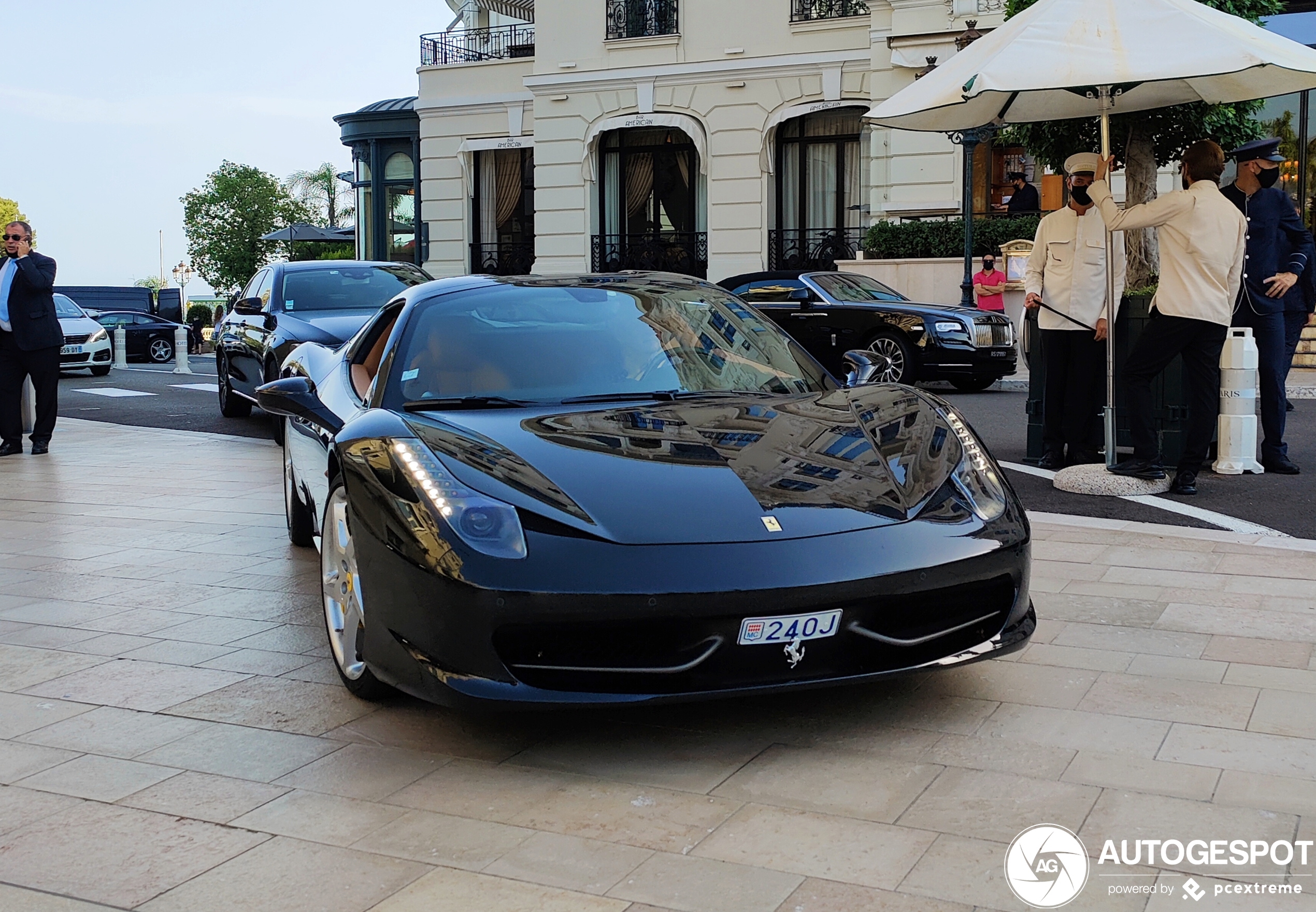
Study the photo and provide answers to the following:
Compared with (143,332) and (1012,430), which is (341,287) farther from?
(143,332)

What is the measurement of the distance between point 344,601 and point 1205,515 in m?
4.70

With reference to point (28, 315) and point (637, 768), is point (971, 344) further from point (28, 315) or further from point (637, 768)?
point (637, 768)

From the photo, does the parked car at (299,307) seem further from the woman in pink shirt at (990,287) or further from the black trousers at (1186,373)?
the woman in pink shirt at (990,287)

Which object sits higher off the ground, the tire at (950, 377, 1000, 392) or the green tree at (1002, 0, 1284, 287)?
the green tree at (1002, 0, 1284, 287)

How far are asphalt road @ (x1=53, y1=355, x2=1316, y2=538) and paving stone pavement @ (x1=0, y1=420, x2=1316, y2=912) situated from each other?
1.70m

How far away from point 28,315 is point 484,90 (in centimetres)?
2045

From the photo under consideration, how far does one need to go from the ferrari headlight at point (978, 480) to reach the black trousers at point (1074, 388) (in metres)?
4.45

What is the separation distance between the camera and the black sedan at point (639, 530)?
11.4 feet

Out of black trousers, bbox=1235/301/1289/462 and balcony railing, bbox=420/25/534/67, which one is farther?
balcony railing, bbox=420/25/534/67

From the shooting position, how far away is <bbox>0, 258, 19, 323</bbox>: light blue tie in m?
10.9

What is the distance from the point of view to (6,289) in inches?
430

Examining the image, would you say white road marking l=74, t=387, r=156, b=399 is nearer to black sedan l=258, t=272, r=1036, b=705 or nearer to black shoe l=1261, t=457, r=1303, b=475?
black shoe l=1261, t=457, r=1303, b=475

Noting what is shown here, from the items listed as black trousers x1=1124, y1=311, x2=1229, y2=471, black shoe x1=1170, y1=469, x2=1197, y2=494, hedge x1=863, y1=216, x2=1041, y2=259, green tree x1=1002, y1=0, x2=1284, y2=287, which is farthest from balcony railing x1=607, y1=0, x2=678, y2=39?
black shoe x1=1170, y1=469, x2=1197, y2=494

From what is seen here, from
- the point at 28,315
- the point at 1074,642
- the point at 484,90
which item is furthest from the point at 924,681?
the point at 484,90
